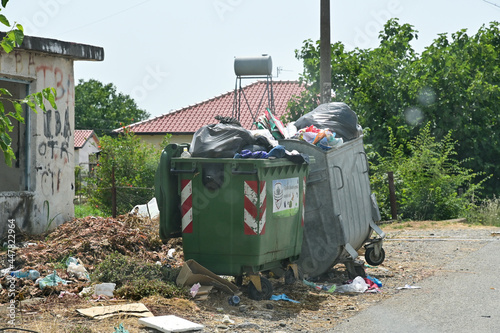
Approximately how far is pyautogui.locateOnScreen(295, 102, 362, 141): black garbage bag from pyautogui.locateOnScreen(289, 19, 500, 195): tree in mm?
11416

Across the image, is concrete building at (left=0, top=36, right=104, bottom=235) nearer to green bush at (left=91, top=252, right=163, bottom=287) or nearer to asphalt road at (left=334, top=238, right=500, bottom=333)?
green bush at (left=91, top=252, right=163, bottom=287)

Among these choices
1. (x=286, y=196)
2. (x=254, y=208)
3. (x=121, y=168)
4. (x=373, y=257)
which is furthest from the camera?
(x=121, y=168)

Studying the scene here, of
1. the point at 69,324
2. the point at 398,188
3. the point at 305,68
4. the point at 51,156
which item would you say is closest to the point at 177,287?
the point at 69,324

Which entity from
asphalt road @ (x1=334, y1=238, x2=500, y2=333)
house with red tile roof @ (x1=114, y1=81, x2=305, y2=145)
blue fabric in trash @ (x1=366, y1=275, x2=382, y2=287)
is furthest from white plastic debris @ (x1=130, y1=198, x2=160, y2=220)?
house with red tile roof @ (x1=114, y1=81, x2=305, y2=145)

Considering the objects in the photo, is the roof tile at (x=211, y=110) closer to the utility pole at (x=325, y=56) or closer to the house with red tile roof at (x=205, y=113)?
the house with red tile roof at (x=205, y=113)

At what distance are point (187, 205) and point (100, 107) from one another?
75.2m

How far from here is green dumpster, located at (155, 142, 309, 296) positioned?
6953 mm

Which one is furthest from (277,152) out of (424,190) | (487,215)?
(487,215)

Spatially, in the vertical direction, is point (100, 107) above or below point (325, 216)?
above

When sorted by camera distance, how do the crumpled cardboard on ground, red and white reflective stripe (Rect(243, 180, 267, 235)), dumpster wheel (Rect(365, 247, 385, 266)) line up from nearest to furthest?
the crumpled cardboard on ground, red and white reflective stripe (Rect(243, 180, 267, 235)), dumpster wheel (Rect(365, 247, 385, 266))

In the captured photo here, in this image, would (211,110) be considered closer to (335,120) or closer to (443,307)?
(335,120)

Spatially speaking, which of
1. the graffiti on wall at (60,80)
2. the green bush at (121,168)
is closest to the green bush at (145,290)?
the graffiti on wall at (60,80)

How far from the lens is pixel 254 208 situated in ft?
22.8

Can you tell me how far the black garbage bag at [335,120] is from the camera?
8758 millimetres
